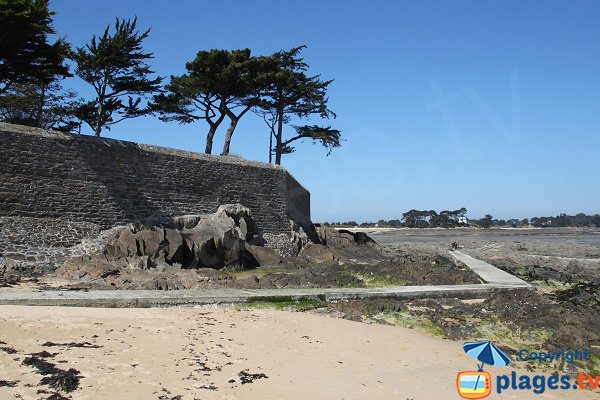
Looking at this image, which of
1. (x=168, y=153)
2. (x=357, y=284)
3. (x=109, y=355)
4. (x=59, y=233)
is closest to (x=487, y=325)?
(x=357, y=284)

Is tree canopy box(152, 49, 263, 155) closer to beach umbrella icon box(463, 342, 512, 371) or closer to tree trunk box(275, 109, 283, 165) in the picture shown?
tree trunk box(275, 109, 283, 165)

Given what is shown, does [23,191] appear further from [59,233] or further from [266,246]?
[266,246]

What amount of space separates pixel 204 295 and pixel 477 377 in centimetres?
521

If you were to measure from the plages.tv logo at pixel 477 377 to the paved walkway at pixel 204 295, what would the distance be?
14.5 feet

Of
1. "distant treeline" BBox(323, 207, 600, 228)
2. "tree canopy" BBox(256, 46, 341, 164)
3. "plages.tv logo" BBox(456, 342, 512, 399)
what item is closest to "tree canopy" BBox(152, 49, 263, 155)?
"tree canopy" BBox(256, 46, 341, 164)

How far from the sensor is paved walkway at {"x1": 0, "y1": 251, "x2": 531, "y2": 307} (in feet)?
26.2

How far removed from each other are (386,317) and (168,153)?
10710 millimetres

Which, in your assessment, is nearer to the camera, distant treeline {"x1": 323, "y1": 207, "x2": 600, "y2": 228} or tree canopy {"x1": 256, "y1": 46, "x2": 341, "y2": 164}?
tree canopy {"x1": 256, "y1": 46, "x2": 341, "y2": 164}

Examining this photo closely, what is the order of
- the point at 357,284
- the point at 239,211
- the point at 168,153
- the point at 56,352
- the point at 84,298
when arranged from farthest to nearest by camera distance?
the point at 239,211
the point at 168,153
the point at 357,284
the point at 84,298
the point at 56,352

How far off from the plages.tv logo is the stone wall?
11384 mm

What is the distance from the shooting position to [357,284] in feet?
42.2

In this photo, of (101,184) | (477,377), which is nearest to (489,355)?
(477,377)

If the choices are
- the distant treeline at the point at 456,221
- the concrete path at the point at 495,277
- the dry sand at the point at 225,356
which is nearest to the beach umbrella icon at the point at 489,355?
the dry sand at the point at 225,356

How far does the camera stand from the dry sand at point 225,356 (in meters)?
4.84
